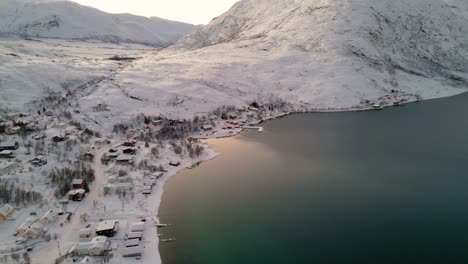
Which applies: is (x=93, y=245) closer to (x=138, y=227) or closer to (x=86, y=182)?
(x=138, y=227)

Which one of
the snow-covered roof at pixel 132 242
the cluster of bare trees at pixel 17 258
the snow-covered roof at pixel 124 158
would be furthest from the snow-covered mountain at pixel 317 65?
the snow-covered roof at pixel 132 242

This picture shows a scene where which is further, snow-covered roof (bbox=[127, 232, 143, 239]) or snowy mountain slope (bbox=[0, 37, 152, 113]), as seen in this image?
snowy mountain slope (bbox=[0, 37, 152, 113])

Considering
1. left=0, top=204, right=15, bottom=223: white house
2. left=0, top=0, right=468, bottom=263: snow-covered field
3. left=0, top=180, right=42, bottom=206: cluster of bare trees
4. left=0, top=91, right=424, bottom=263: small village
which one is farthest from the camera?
left=0, top=0, right=468, bottom=263: snow-covered field

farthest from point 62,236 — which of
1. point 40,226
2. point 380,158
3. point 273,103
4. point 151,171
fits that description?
point 273,103

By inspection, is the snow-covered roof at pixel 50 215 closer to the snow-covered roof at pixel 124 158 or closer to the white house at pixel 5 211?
the white house at pixel 5 211

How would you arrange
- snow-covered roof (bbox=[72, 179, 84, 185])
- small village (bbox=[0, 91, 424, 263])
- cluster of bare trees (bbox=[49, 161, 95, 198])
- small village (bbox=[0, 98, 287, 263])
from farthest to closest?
1. snow-covered roof (bbox=[72, 179, 84, 185])
2. cluster of bare trees (bbox=[49, 161, 95, 198])
3. small village (bbox=[0, 91, 424, 263])
4. small village (bbox=[0, 98, 287, 263])

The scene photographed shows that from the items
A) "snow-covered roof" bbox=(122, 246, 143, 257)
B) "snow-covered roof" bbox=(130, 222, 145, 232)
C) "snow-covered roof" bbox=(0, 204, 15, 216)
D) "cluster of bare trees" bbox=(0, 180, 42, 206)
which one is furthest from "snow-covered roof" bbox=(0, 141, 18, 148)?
"snow-covered roof" bbox=(122, 246, 143, 257)

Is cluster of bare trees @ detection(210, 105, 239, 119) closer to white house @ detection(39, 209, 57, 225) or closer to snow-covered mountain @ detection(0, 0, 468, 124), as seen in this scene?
snow-covered mountain @ detection(0, 0, 468, 124)
